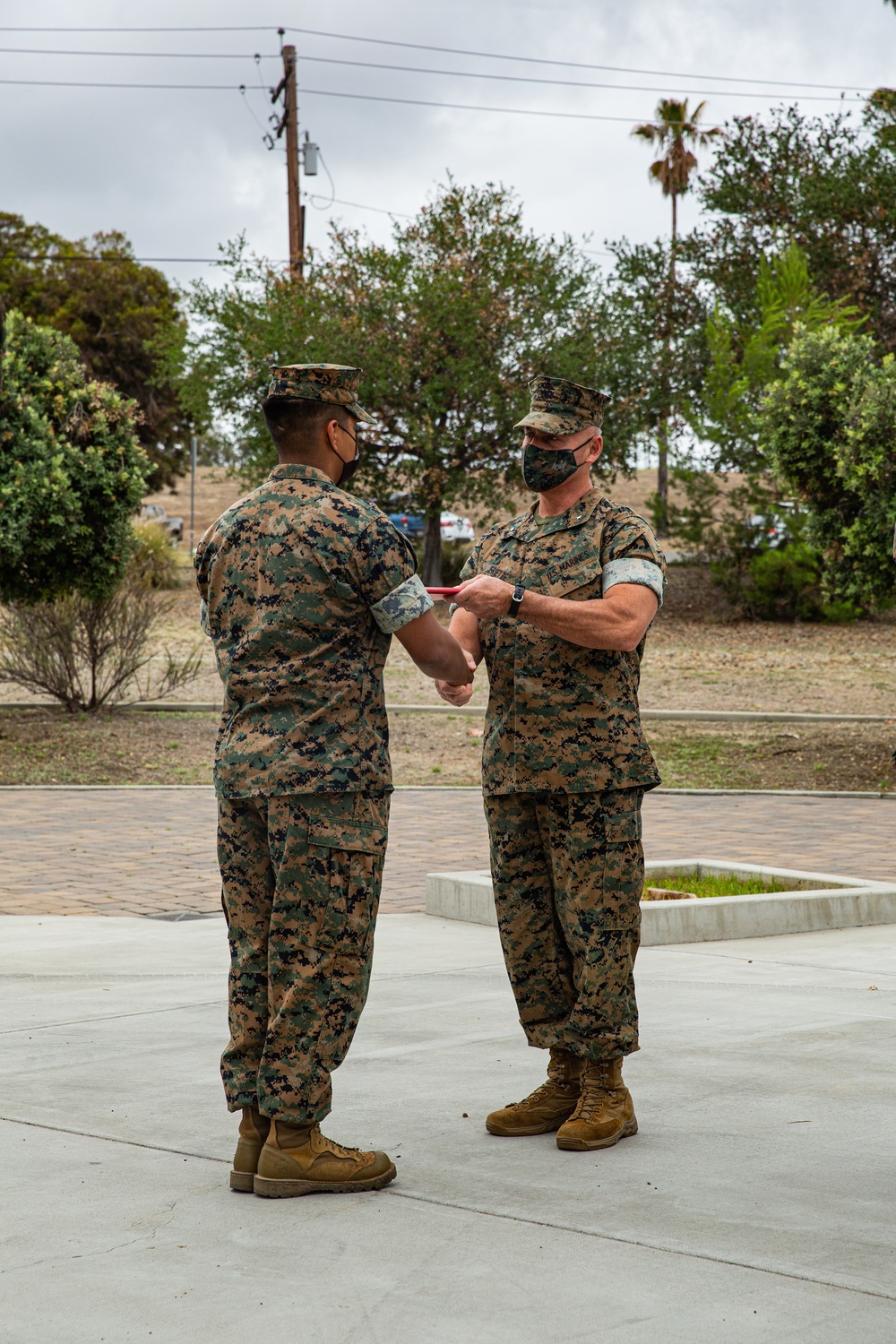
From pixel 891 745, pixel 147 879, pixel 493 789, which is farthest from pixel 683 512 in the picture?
pixel 493 789

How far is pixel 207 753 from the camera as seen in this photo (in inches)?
584

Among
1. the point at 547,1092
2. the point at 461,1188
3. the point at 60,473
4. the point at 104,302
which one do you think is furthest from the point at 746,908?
the point at 104,302

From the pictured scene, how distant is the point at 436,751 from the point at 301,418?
11.8m

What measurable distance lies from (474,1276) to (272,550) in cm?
166

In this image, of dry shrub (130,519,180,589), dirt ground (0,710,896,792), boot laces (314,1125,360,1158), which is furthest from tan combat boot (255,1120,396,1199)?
dry shrub (130,519,180,589)

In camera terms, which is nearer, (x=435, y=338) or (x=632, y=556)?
(x=632, y=556)

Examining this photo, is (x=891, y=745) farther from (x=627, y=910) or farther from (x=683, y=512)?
(x=683, y=512)

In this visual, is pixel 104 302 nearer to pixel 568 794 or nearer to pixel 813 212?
pixel 813 212

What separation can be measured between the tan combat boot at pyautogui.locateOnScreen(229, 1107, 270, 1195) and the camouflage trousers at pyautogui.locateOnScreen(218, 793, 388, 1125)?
5cm

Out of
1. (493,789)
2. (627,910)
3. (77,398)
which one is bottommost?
(627,910)

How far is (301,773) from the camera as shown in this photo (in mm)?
3439

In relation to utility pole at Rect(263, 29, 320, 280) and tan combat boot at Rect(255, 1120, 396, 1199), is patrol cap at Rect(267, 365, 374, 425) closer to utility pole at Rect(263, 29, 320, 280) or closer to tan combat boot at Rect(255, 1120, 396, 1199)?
tan combat boot at Rect(255, 1120, 396, 1199)

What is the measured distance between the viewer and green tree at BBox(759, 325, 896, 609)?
1305 cm

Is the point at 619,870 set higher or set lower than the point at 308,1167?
higher
